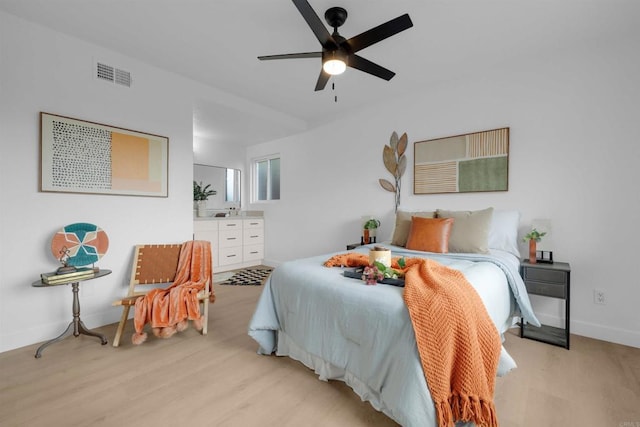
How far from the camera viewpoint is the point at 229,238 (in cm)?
480

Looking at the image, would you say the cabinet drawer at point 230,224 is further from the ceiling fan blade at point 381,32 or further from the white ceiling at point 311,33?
the ceiling fan blade at point 381,32

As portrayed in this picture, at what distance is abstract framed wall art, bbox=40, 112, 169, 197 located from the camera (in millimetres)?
2322

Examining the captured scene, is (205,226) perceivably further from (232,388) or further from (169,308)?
(232,388)

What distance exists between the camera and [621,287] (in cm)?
230

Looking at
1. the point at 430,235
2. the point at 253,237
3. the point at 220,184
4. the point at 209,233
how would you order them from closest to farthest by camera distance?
the point at 430,235 < the point at 209,233 < the point at 253,237 < the point at 220,184

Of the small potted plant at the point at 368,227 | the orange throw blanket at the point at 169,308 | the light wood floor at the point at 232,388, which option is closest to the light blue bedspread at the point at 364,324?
the light wood floor at the point at 232,388

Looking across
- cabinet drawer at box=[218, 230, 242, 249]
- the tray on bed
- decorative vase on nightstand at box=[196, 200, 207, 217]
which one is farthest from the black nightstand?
decorative vase on nightstand at box=[196, 200, 207, 217]

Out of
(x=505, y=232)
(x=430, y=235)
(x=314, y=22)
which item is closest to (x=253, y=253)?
(x=430, y=235)

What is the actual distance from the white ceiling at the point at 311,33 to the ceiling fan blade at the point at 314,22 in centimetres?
34

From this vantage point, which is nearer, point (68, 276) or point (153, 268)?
point (68, 276)

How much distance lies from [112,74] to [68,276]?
74.5 inches

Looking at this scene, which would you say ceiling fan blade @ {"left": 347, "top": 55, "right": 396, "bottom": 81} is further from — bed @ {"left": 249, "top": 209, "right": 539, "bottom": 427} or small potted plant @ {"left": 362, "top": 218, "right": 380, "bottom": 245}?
small potted plant @ {"left": 362, "top": 218, "right": 380, "bottom": 245}

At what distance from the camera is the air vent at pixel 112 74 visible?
259 cm

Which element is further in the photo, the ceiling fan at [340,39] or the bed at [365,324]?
the ceiling fan at [340,39]
